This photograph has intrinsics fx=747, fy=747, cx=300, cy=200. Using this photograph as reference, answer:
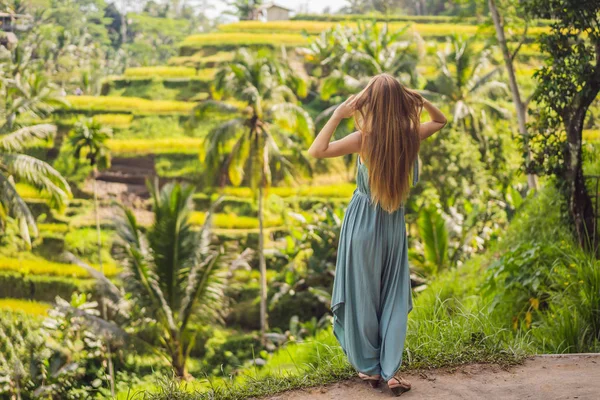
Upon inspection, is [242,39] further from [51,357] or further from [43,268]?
[51,357]

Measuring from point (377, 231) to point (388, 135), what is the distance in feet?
1.49

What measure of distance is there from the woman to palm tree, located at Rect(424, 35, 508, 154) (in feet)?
58.1

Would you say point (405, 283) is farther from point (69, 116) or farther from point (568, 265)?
point (69, 116)

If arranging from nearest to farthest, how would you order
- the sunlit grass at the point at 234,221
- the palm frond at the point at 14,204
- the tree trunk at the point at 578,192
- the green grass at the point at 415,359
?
the green grass at the point at 415,359
the tree trunk at the point at 578,192
the palm frond at the point at 14,204
the sunlit grass at the point at 234,221

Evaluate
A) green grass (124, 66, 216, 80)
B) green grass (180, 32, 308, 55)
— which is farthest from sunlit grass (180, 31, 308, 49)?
green grass (124, 66, 216, 80)

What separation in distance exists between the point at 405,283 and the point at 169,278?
26.6 ft

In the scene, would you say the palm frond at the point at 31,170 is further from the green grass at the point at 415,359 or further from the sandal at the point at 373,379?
the sandal at the point at 373,379

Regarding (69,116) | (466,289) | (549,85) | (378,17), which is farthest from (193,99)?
(549,85)

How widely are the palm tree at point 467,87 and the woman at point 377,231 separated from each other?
17.7 meters

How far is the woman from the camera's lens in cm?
331

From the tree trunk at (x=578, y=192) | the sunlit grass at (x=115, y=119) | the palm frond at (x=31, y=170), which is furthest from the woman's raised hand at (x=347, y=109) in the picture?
the sunlit grass at (x=115, y=119)

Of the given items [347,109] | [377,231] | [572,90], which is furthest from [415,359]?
[572,90]

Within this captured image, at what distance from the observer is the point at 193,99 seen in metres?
26.0

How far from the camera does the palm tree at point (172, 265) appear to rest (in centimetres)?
1078
